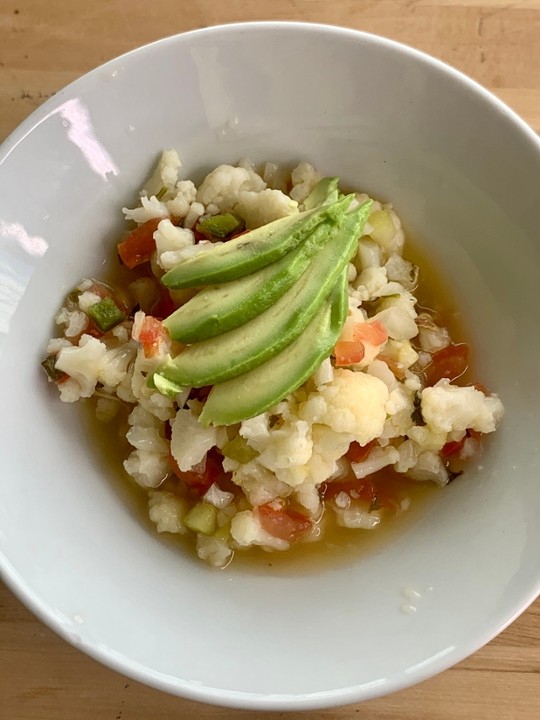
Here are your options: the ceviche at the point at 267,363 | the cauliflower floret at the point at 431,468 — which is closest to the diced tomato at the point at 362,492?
the ceviche at the point at 267,363

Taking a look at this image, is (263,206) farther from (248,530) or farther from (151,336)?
(248,530)

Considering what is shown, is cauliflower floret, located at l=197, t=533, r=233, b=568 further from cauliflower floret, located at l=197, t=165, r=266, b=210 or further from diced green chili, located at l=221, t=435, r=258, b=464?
cauliflower floret, located at l=197, t=165, r=266, b=210

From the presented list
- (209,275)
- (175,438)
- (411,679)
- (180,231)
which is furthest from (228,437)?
(411,679)

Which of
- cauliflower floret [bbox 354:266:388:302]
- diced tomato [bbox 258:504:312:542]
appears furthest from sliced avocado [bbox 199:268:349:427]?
diced tomato [bbox 258:504:312:542]

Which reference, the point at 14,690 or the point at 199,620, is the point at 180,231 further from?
the point at 14,690

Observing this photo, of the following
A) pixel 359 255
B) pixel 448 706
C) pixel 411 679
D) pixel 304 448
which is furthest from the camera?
pixel 359 255

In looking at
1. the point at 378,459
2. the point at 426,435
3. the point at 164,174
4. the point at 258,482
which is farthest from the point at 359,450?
the point at 164,174
